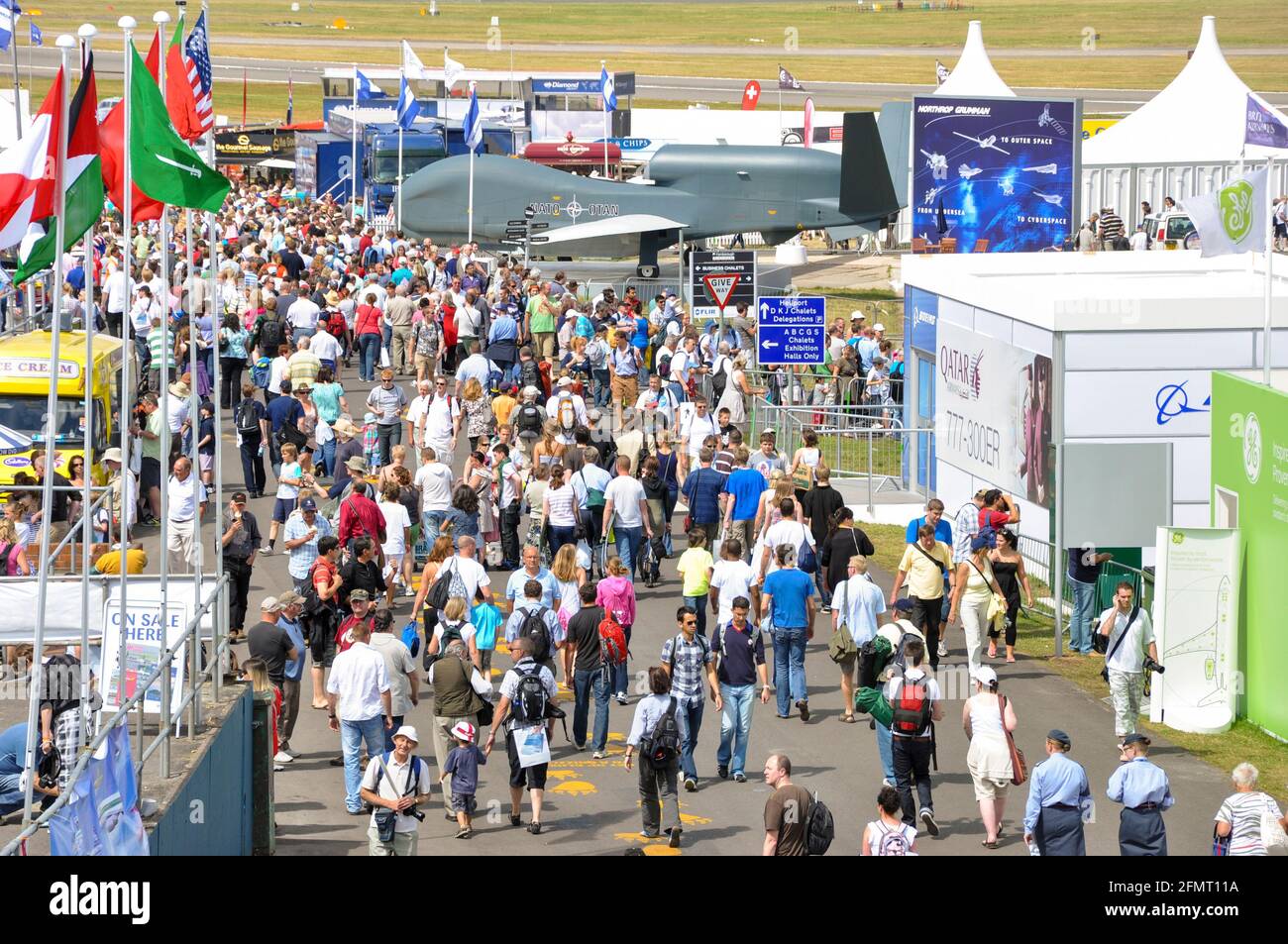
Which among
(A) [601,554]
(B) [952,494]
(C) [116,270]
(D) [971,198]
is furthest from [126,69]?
(D) [971,198]

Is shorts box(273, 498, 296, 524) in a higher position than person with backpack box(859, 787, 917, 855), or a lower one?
higher

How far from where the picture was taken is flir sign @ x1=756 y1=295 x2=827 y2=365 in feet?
82.3

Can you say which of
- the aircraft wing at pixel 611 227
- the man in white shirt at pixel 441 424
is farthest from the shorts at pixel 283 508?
Answer: the aircraft wing at pixel 611 227

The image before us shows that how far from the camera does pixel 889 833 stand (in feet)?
35.0

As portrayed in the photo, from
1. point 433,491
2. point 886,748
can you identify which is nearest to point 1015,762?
point 886,748

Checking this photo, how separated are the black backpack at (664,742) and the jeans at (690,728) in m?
0.84

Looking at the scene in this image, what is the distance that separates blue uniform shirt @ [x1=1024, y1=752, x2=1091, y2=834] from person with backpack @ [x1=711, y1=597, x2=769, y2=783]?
10.1 feet

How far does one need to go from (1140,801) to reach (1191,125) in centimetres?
3639

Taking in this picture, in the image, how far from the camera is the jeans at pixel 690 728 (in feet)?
45.1

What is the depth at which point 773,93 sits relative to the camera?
9962cm

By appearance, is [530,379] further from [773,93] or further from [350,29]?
[350,29]

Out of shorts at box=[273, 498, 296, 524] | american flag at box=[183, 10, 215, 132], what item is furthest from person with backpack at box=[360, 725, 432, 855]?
shorts at box=[273, 498, 296, 524]

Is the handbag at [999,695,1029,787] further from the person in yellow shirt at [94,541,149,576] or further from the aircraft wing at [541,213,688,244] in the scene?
the aircraft wing at [541,213,688,244]

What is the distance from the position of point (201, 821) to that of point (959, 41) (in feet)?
366
